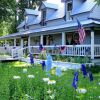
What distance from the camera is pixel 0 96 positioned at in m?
4.67

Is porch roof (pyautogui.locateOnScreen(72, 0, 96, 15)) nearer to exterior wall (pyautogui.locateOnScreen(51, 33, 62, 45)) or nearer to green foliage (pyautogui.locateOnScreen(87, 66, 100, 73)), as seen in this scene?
exterior wall (pyautogui.locateOnScreen(51, 33, 62, 45))

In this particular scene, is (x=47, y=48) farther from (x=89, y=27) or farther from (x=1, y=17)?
(x=1, y=17)

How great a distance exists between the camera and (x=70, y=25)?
23.5 meters

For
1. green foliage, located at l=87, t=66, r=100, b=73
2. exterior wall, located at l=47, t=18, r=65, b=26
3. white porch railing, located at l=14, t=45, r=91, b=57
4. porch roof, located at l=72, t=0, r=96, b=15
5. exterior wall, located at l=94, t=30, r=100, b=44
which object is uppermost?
porch roof, located at l=72, t=0, r=96, b=15

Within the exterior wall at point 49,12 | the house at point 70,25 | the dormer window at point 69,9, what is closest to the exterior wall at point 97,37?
the house at point 70,25

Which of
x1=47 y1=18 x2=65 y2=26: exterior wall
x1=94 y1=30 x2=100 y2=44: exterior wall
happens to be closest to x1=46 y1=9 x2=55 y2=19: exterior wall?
x1=47 y1=18 x2=65 y2=26: exterior wall

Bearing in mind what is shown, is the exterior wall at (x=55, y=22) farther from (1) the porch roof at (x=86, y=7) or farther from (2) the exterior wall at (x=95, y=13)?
(2) the exterior wall at (x=95, y=13)

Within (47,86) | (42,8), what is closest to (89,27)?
(42,8)

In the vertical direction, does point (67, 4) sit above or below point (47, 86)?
above

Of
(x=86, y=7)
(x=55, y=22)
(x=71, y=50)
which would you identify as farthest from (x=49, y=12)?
(x=71, y=50)

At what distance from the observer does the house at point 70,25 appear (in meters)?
20.6

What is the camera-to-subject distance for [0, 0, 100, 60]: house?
20.6 meters

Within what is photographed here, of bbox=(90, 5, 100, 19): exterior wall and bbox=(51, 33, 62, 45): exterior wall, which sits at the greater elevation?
bbox=(90, 5, 100, 19): exterior wall

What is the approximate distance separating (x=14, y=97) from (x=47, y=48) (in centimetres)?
2082
